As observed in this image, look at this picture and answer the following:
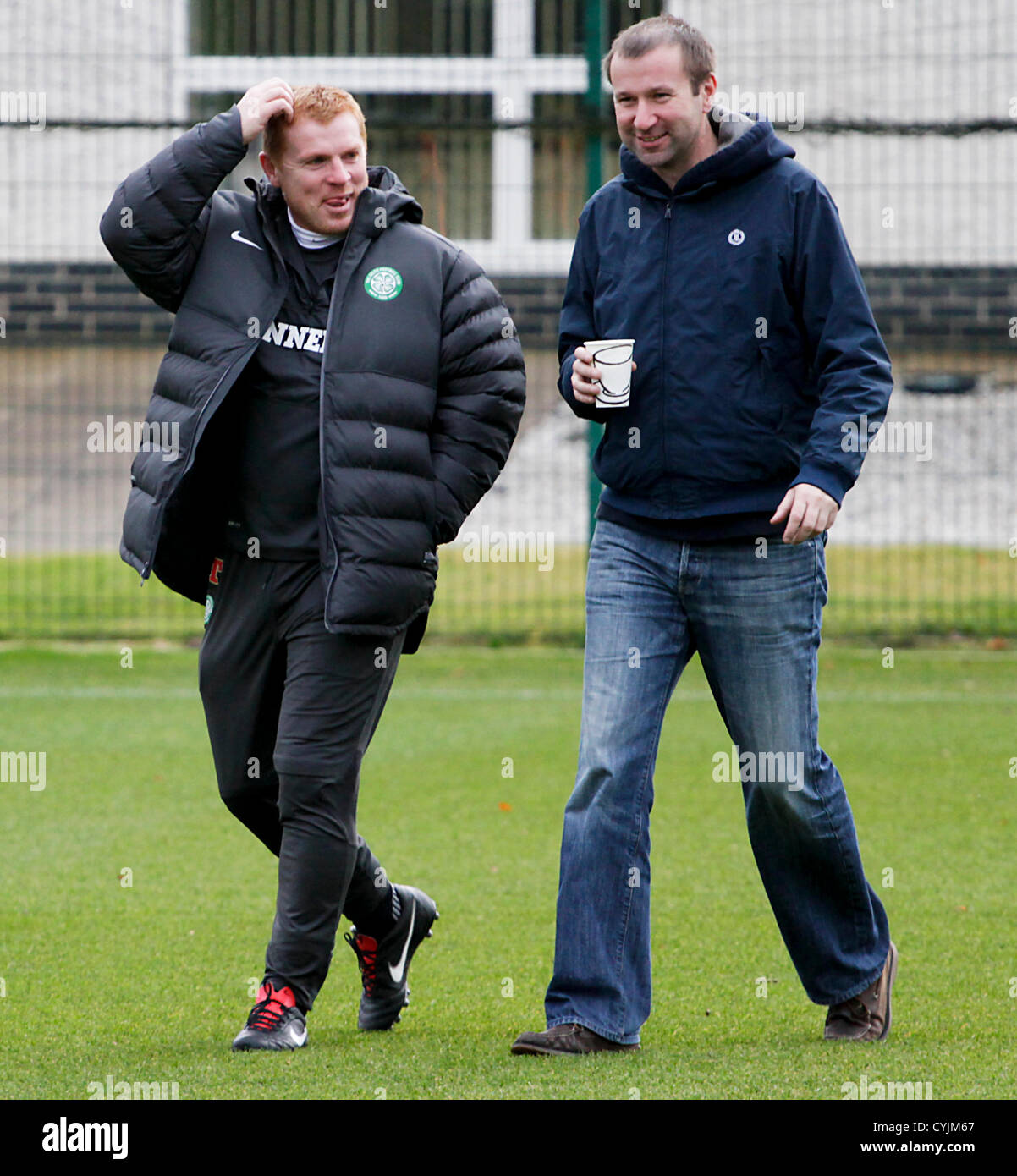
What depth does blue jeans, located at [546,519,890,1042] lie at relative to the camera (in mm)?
3781

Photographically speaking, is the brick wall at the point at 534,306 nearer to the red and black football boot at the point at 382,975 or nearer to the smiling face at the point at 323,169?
the smiling face at the point at 323,169

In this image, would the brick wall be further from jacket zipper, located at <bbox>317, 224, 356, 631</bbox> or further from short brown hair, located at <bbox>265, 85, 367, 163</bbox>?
Result: jacket zipper, located at <bbox>317, 224, 356, 631</bbox>

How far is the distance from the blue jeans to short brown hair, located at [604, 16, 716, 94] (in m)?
0.99

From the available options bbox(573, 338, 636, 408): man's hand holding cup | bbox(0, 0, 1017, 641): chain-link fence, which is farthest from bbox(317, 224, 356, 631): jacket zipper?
bbox(0, 0, 1017, 641): chain-link fence

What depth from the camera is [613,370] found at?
376 centimetres

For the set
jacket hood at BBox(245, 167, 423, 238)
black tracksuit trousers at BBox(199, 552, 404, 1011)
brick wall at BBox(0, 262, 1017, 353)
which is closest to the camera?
black tracksuit trousers at BBox(199, 552, 404, 1011)

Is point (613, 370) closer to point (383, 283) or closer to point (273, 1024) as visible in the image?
point (383, 283)

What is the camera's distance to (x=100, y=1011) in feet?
13.6

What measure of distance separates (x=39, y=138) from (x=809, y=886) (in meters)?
9.04

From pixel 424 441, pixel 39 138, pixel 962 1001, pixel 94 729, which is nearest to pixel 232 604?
pixel 424 441

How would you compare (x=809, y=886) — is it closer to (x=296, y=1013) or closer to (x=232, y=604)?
(x=296, y=1013)

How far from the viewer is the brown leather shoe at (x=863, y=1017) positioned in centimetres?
386


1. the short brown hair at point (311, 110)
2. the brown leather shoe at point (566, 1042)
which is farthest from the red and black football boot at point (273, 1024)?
the short brown hair at point (311, 110)

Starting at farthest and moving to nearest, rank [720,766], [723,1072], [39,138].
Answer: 1. [39,138]
2. [720,766]
3. [723,1072]
